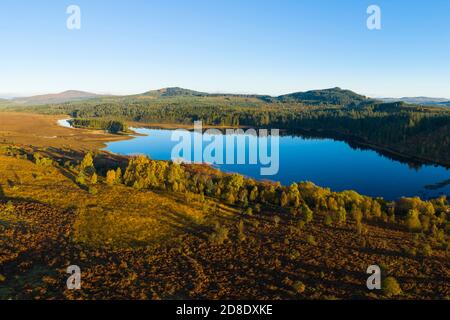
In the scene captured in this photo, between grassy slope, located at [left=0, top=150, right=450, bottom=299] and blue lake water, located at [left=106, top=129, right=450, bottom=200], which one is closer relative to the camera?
grassy slope, located at [left=0, top=150, right=450, bottom=299]

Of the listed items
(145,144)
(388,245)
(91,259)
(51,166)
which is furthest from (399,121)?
(91,259)

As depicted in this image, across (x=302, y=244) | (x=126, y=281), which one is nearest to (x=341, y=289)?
(x=302, y=244)

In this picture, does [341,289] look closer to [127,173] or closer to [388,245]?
[388,245]

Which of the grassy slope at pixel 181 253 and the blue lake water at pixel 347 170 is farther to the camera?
the blue lake water at pixel 347 170

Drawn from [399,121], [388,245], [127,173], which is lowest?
[388,245]

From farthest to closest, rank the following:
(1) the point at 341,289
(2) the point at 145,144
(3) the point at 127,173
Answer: (2) the point at 145,144 < (3) the point at 127,173 < (1) the point at 341,289
